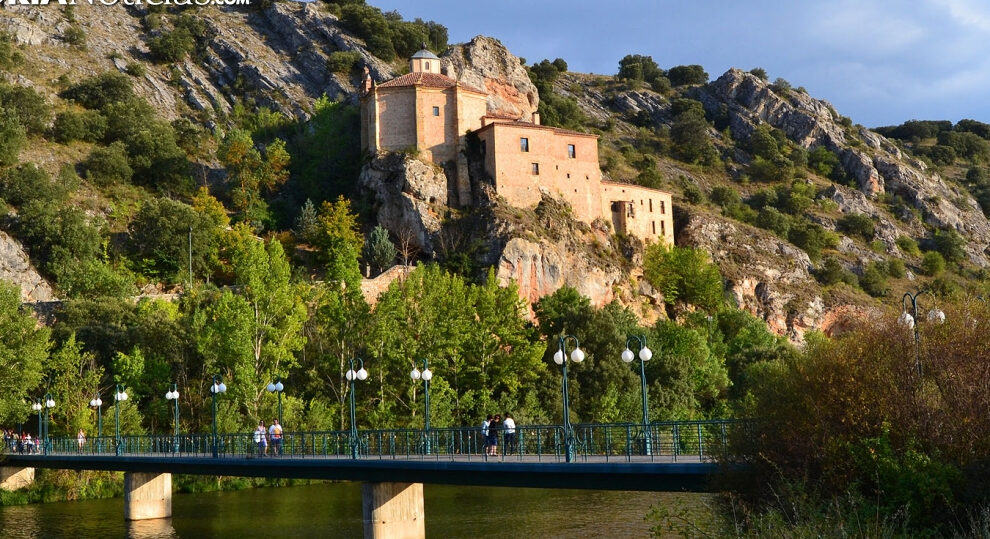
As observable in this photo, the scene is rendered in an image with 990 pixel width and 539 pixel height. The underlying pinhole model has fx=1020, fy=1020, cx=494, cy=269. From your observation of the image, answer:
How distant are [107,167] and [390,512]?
68664 millimetres

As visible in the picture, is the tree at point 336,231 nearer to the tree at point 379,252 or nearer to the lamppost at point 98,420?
the tree at point 379,252

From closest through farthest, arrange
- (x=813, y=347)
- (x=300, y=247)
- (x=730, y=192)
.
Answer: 1. (x=813, y=347)
2. (x=300, y=247)
3. (x=730, y=192)

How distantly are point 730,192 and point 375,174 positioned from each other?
55305mm

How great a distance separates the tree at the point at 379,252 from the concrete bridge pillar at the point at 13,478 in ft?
105

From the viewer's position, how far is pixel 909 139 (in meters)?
179

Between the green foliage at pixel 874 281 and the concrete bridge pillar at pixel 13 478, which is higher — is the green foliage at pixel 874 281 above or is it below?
above

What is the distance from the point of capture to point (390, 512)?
30.3 m

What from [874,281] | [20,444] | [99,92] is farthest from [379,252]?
[874,281]

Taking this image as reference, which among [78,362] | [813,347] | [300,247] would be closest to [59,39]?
A: [300,247]

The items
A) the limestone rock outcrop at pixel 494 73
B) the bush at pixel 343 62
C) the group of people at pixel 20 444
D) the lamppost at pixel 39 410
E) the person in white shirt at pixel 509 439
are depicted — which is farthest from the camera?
the bush at pixel 343 62

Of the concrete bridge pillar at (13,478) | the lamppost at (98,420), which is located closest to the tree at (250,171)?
the lamppost at (98,420)

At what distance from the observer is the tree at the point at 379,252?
7588 centimetres

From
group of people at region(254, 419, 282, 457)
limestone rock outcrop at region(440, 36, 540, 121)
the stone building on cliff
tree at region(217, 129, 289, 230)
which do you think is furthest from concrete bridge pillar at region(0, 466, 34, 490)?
limestone rock outcrop at region(440, 36, 540, 121)

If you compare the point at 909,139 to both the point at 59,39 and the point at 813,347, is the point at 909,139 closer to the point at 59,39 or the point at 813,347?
the point at 59,39
